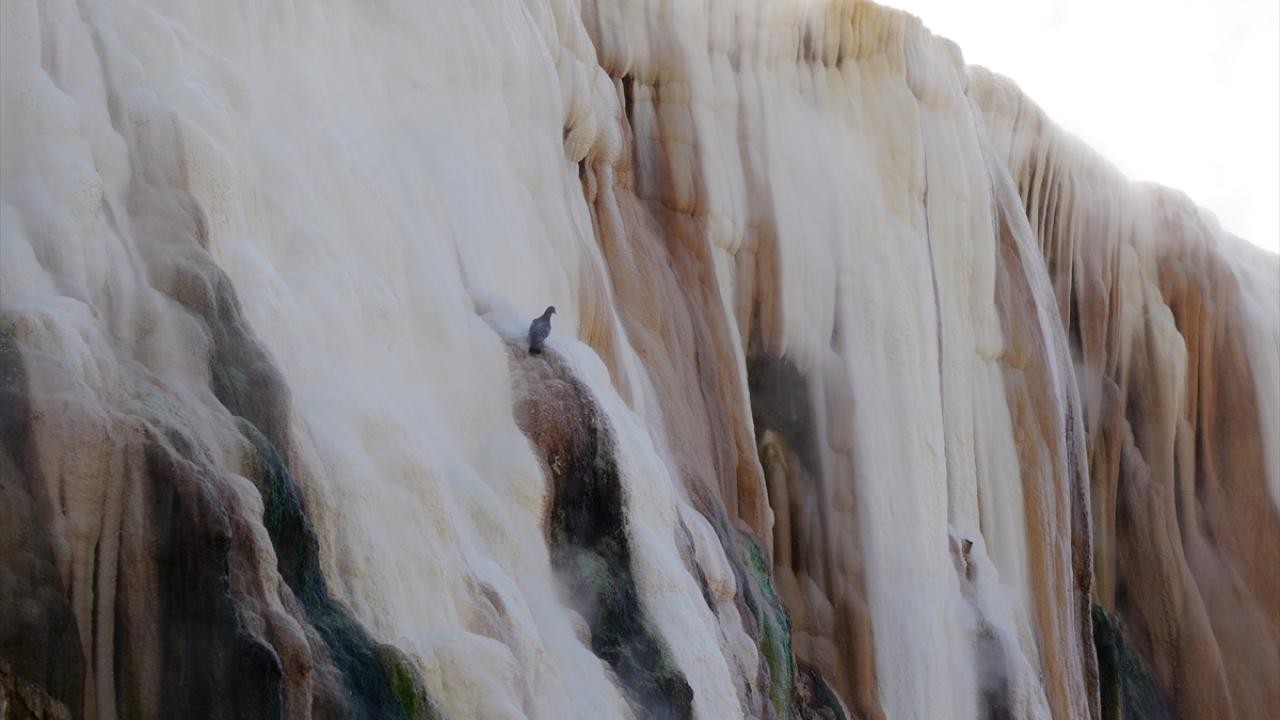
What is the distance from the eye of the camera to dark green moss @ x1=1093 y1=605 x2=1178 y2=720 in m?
19.1

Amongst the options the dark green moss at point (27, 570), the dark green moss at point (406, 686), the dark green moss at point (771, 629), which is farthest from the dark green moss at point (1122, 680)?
the dark green moss at point (27, 570)

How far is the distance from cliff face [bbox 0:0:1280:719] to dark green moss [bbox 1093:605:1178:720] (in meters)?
0.05

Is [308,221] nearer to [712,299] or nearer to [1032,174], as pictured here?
[712,299]

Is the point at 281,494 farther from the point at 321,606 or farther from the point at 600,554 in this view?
the point at 600,554

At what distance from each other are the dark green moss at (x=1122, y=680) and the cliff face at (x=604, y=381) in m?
0.05

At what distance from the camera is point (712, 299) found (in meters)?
15.0

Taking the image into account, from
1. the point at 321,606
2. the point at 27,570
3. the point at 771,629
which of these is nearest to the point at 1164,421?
the point at 771,629

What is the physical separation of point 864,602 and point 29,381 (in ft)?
31.7

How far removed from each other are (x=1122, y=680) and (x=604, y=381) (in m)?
9.73

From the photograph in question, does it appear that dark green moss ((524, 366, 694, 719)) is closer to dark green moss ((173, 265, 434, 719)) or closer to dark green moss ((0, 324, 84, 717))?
dark green moss ((173, 265, 434, 719))

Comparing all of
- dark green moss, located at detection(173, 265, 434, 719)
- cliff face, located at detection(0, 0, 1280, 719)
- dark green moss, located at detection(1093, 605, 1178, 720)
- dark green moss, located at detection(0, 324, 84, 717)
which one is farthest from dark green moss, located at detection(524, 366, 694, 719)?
dark green moss, located at detection(1093, 605, 1178, 720)

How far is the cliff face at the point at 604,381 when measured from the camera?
6684 millimetres

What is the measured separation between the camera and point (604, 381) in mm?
11070

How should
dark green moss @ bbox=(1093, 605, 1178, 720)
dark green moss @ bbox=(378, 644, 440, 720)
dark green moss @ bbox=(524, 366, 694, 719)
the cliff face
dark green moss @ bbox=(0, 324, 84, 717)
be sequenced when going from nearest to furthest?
dark green moss @ bbox=(0, 324, 84, 717) < the cliff face < dark green moss @ bbox=(378, 644, 440, 720) < dark green moss @ bbox=(524, 366, 694, 719) < dark green moss @ bbox=(1093, 605, 1178, 720)
